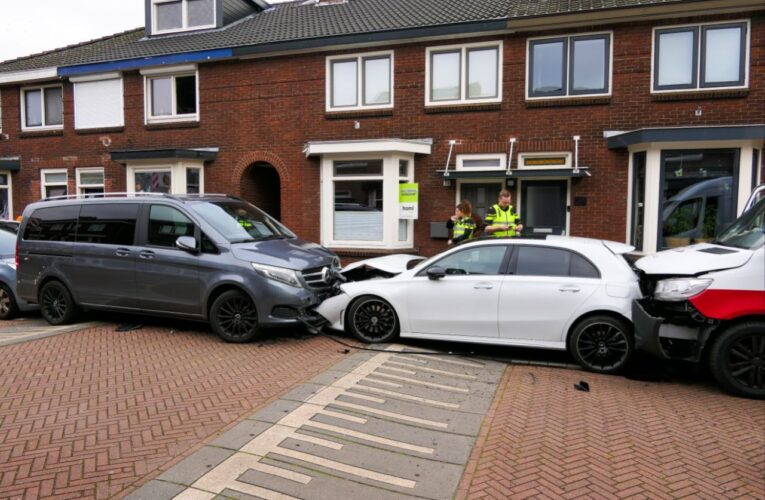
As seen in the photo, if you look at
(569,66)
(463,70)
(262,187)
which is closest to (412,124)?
(463,70)

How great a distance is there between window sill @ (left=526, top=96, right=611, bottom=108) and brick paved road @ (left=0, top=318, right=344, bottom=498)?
7.45 m

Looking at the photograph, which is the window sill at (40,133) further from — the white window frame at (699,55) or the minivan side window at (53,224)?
the white window frame at (699,55)

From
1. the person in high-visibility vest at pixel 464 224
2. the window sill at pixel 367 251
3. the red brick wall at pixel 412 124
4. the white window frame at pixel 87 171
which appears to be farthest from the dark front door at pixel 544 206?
the white window frame at pixel 87 171

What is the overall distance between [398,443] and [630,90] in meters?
9.90

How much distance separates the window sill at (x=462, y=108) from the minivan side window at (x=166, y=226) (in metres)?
6.84

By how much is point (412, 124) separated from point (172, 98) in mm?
6945

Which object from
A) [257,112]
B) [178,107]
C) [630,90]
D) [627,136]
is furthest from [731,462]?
[178,107]

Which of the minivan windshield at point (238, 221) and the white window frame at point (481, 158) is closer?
the minivan windshield at point (238, 221)

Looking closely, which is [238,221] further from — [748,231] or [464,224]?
[748,231]

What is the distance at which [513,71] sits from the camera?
12133mm

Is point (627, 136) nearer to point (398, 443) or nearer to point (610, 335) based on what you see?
point (610, 335)

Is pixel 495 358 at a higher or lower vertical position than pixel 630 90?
lower

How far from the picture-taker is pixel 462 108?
12.5 m

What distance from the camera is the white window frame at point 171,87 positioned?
14828 millimetres
